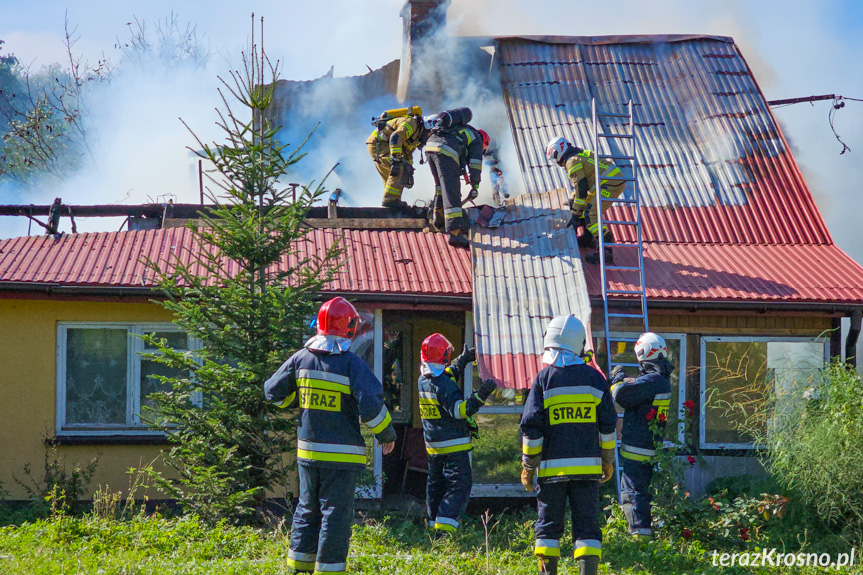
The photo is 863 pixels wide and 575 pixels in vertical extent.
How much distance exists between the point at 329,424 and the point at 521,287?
12.0ft

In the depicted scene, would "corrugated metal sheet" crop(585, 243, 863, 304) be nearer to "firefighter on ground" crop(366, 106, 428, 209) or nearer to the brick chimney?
"firefighter on ground" crop(366, 106, 428, 209)

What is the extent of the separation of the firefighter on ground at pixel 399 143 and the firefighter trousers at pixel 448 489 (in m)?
3.85

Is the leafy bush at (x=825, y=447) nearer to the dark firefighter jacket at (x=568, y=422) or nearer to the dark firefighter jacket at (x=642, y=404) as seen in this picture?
the dark firefighter jacket at (x=642, y=404)

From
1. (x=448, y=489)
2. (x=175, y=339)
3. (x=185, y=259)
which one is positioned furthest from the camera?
(x=185, y=259)

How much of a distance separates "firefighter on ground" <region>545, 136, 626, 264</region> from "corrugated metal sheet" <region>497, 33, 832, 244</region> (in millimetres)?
795

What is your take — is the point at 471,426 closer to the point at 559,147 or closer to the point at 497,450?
the point at 497,450

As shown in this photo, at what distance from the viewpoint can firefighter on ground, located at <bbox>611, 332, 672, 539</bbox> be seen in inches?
288

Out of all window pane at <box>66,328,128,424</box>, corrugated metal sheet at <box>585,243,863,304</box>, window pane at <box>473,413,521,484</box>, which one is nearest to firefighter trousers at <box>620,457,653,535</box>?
window pane at <box>473,413,521,484</box>

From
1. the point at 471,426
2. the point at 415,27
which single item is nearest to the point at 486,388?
the point at 471,426

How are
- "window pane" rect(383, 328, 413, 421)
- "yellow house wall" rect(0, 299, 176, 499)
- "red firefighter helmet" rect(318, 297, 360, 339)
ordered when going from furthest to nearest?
"window pane" rect(383, 328, 413, 421) → "yellow house wall" rect(0, 299, 176, 499) → "red firefighter helmet" rect(318, 297, 360, 339)

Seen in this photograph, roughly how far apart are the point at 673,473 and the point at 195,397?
4.91 metres

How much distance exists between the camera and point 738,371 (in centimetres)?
933

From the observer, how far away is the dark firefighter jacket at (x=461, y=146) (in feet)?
31.5

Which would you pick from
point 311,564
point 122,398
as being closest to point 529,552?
point 311,564
